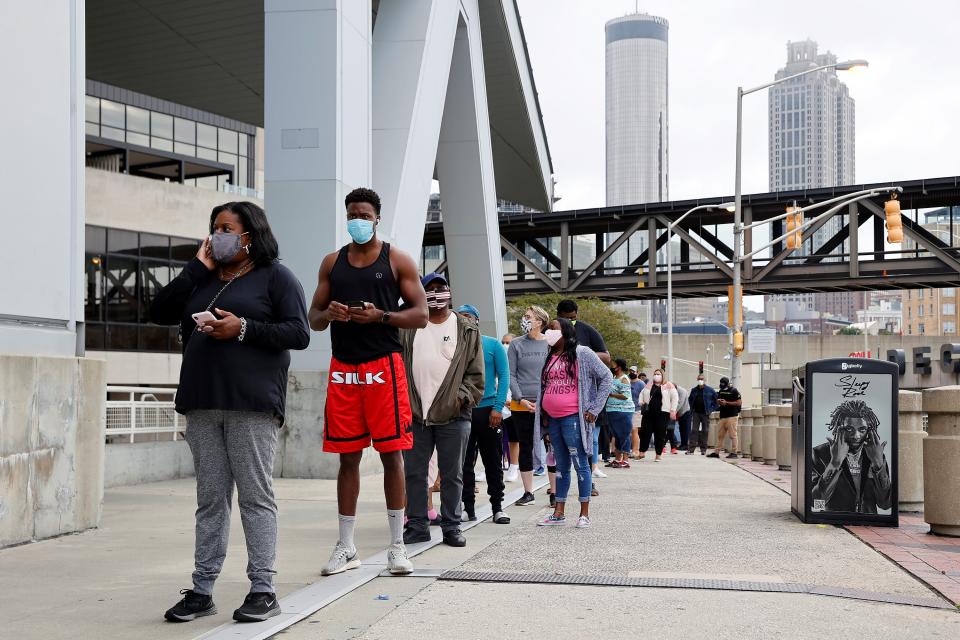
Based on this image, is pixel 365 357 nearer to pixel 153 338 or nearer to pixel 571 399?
pixel 571 399

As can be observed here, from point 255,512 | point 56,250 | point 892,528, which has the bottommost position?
point 892,528

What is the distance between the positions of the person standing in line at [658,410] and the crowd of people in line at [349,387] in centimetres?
1187

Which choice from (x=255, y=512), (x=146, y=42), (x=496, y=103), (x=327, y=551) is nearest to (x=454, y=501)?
(x=327, y=551)

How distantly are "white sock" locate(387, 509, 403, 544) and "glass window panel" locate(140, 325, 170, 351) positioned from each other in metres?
32.1

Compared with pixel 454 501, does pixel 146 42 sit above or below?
above

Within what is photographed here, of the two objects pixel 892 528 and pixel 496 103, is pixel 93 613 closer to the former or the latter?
pixel 892 528

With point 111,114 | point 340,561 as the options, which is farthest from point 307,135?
point 111,114

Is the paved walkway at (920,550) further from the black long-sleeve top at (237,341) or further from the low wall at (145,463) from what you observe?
the low wall at (145,463)

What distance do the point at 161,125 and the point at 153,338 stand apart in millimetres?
16895

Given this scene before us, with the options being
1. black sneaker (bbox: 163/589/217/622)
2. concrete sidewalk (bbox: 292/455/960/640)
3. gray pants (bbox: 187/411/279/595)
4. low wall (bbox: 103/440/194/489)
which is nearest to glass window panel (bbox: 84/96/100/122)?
low wall (bbox: 103/440/194/489)

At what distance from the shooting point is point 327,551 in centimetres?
693

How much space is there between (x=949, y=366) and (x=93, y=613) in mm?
50854

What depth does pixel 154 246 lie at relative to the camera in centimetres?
3659

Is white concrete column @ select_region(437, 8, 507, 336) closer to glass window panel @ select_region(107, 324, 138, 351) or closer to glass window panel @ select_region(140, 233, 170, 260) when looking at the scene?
glass window panel @ select_region(140, 233, 170, 260)
